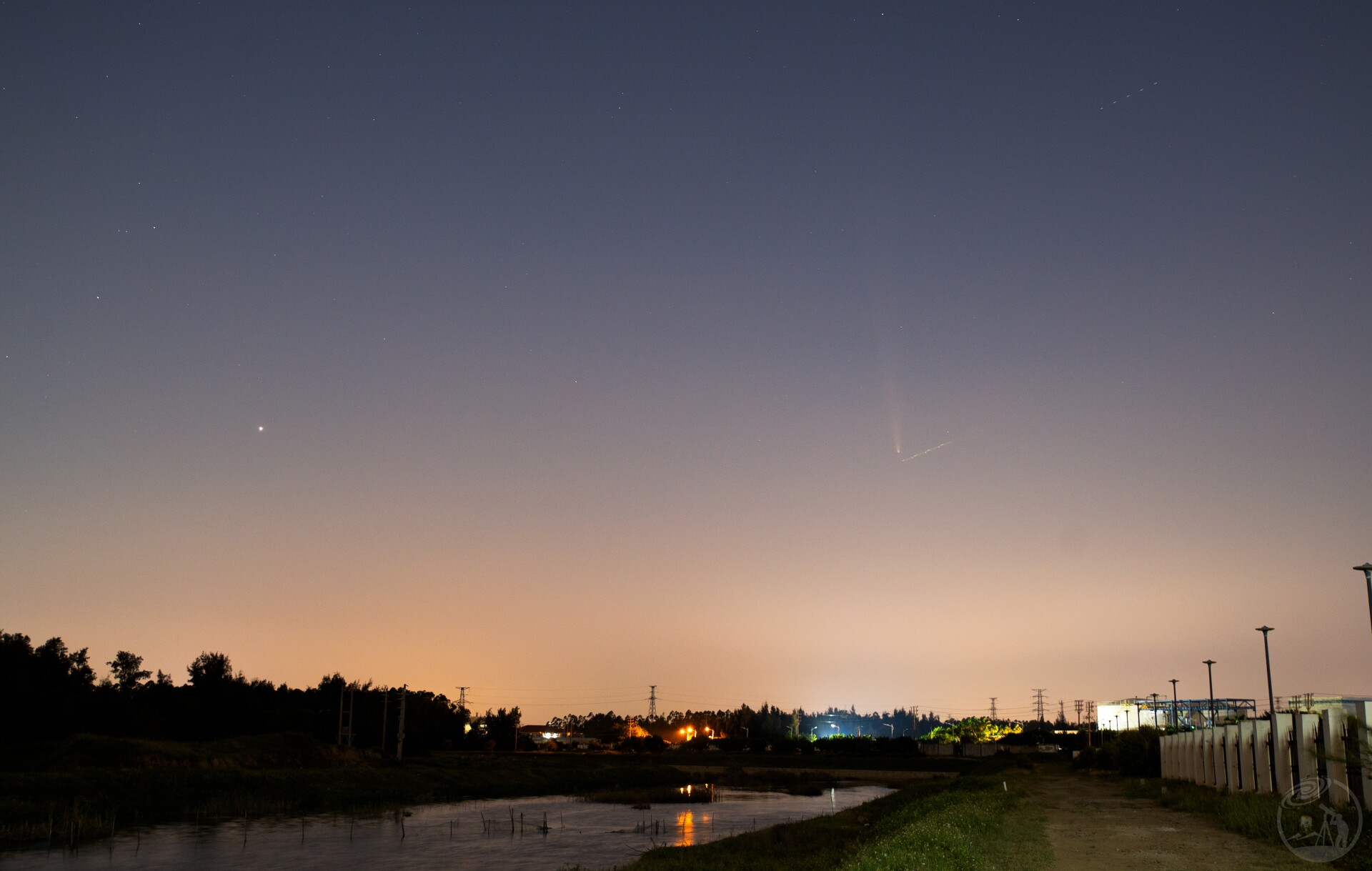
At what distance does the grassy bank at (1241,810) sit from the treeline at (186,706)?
76145 mm

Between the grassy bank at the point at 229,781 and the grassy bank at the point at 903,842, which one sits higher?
the grassy bank at the point at 903,842

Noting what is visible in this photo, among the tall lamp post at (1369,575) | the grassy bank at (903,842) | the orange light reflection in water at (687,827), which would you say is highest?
the tall lamp post at (1369,575)

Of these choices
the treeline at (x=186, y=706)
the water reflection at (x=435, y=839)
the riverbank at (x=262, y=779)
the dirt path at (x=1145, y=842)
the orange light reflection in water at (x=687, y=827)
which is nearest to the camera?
the dirt path at (x=1145, y=842)

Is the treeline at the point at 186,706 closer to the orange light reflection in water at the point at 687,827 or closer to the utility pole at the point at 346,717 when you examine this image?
the utility pole at the point at 346,717

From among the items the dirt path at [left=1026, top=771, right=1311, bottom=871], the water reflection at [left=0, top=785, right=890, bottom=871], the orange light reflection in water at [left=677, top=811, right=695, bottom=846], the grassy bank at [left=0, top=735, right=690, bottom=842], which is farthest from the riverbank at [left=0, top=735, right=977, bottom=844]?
the dirt path at [left=1026, top=771, right=1311, bottom=871]

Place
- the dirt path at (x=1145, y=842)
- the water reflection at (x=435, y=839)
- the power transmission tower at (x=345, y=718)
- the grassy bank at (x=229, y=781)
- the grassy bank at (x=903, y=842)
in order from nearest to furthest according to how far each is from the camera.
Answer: the dirt path at (x=1145, y=842), the grassy bank at (x=903, y=842), the water reflection at (x=435, y=839), the grassy bank at (x=229, y=781), the power transmission tower at (x=345, y=718)

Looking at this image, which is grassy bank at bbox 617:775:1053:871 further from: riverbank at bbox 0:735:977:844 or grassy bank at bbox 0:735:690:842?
grassy bank at bbox 0:735:690:842

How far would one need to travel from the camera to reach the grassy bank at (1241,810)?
62.6ft

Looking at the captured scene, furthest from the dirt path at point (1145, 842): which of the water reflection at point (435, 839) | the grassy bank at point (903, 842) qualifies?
the water reflection at point (435, 839)

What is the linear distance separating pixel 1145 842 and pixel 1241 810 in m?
4.52

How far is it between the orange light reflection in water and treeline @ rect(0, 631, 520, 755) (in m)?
44.0

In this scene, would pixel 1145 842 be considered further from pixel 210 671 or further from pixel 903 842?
pixel 210 671

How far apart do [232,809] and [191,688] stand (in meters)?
50.4

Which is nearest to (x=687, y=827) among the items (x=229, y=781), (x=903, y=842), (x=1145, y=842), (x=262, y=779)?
(x=262, y=779)
